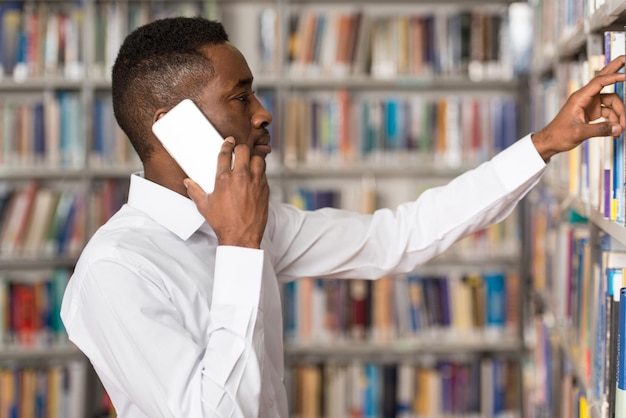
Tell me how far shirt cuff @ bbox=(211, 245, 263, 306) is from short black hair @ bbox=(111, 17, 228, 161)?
1.28 feet

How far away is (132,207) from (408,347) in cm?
226

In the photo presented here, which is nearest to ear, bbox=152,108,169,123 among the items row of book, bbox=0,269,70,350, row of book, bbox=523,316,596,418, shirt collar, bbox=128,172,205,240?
shirt collar, bbox=128,172,205,240

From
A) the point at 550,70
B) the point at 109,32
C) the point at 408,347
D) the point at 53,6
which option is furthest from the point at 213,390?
the point at 53,6

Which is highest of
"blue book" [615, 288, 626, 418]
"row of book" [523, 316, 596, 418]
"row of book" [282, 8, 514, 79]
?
"row of book" [282, 8, 514, 79]

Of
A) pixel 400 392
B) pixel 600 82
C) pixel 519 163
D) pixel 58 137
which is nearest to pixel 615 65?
pixel 600 82

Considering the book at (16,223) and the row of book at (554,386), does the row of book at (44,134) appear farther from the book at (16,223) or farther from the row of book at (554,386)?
the row of book at (554,386)

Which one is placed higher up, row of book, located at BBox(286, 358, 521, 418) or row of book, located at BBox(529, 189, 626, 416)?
row of book, located at BBox(529, 189, 626, 416)

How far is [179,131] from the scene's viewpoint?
146cm

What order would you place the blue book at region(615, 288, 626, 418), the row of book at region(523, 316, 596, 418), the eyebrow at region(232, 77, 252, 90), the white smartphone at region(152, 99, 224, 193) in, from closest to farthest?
the blue book at region(615, 288, 626, 418)
the white smartphone at region(152, 99, 224, 193)
the eyebrow at region(232, 77, 252, 90)
the row of book at region(523, 316, 596, 418)

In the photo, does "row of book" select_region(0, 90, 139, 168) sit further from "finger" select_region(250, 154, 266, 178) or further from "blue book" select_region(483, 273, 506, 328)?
"finger" select_region(250, 154, 266, 178)

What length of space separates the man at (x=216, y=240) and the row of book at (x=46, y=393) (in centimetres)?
209

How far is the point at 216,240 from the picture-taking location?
5.32ft

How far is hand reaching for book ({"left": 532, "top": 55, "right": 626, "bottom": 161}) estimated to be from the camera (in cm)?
134

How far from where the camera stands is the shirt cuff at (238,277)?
1.28m
